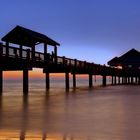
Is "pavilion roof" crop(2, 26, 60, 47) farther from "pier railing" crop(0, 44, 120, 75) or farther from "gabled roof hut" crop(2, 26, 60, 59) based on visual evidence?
"pier railing" crop(0, 44, 120, 75)

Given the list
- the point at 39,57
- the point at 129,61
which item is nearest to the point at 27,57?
the point at 39,57

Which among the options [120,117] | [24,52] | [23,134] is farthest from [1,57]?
[23,134]

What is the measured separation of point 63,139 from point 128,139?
1579 mm

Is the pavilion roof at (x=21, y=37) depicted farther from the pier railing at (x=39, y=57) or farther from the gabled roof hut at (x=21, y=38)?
the pier railing at (x=39, y=57)

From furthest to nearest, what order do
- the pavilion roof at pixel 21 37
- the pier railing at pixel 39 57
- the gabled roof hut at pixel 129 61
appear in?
the gabled roof hut at pixel 129 61
the pavilion roof at pixel 21 37
the pier railing at pixel 39 57

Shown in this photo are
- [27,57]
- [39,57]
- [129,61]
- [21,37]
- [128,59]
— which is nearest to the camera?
[27,57]

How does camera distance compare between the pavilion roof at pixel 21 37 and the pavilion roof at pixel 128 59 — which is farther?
the pavilion roof at pixel 128 59

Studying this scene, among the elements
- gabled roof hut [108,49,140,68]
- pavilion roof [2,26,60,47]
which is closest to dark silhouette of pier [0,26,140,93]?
pavilion roof [2,26,60,47]

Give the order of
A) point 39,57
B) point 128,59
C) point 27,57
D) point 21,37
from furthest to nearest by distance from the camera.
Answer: point 128,59 < point 21,37 < point 39,57 < point 27,57

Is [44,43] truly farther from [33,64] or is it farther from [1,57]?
[1,57]

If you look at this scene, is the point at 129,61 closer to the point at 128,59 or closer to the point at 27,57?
the point at 128,59

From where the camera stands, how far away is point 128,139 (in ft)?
35.4

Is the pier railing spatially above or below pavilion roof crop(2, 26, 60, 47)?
below

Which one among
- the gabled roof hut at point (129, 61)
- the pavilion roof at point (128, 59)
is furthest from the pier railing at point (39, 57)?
the pavilion roof at point (128, 59)
